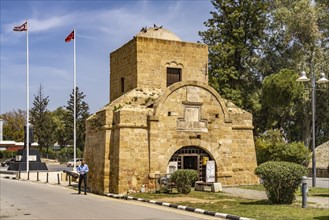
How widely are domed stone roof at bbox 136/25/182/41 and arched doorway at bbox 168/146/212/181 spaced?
23.2ft

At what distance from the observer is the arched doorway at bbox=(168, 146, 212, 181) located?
22766mm

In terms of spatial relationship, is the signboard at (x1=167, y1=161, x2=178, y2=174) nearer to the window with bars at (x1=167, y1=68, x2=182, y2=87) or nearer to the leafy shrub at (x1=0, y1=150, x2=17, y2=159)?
the window with bars at (x1=167, y1=68, x2=182, y2=87)

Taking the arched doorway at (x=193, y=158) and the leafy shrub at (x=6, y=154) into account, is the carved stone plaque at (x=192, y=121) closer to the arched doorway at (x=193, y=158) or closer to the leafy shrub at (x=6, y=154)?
the arched doorway at (x=193, y=158)

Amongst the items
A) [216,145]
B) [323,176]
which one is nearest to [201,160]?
[216,145]

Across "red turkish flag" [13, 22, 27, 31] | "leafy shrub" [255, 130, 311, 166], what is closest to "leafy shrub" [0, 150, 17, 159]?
"red turkish flag" [13, 22, 27, 31]

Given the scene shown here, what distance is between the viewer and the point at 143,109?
2212cm

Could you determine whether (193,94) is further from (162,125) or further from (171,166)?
(171,166)

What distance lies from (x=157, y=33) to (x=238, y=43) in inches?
674

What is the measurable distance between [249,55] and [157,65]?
2023cm

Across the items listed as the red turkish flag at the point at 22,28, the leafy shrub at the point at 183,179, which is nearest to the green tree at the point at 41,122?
the red turkish flag at the point at 22,28

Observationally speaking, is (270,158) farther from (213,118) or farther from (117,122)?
(117,122)

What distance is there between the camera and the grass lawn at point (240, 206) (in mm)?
13023

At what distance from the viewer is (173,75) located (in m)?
Answer: 25.7

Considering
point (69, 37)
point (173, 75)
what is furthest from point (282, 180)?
point (69, 37)
